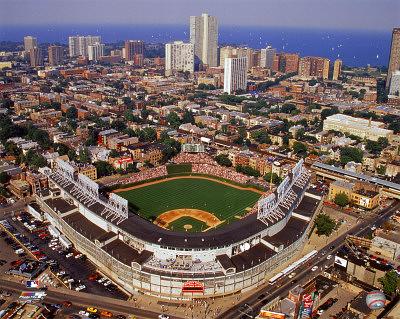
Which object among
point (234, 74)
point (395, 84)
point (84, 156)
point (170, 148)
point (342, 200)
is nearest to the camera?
point (342, 200)

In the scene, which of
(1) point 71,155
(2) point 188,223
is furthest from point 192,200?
(1) point 71,155

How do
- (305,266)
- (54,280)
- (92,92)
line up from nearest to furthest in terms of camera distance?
(54,280) < (305,266) < (92,92)

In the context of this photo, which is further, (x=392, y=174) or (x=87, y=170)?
(x=392, y=174)

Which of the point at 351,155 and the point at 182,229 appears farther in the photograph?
the point at 351,155

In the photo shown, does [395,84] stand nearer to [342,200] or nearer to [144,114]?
[144,114]

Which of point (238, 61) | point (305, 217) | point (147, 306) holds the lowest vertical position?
point (147, 306)

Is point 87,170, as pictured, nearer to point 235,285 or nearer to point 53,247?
point 53,247

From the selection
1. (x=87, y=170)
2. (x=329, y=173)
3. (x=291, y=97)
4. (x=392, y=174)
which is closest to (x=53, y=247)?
(x=87, y=170)

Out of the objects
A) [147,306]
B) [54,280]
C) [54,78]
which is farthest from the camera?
[54,78]
